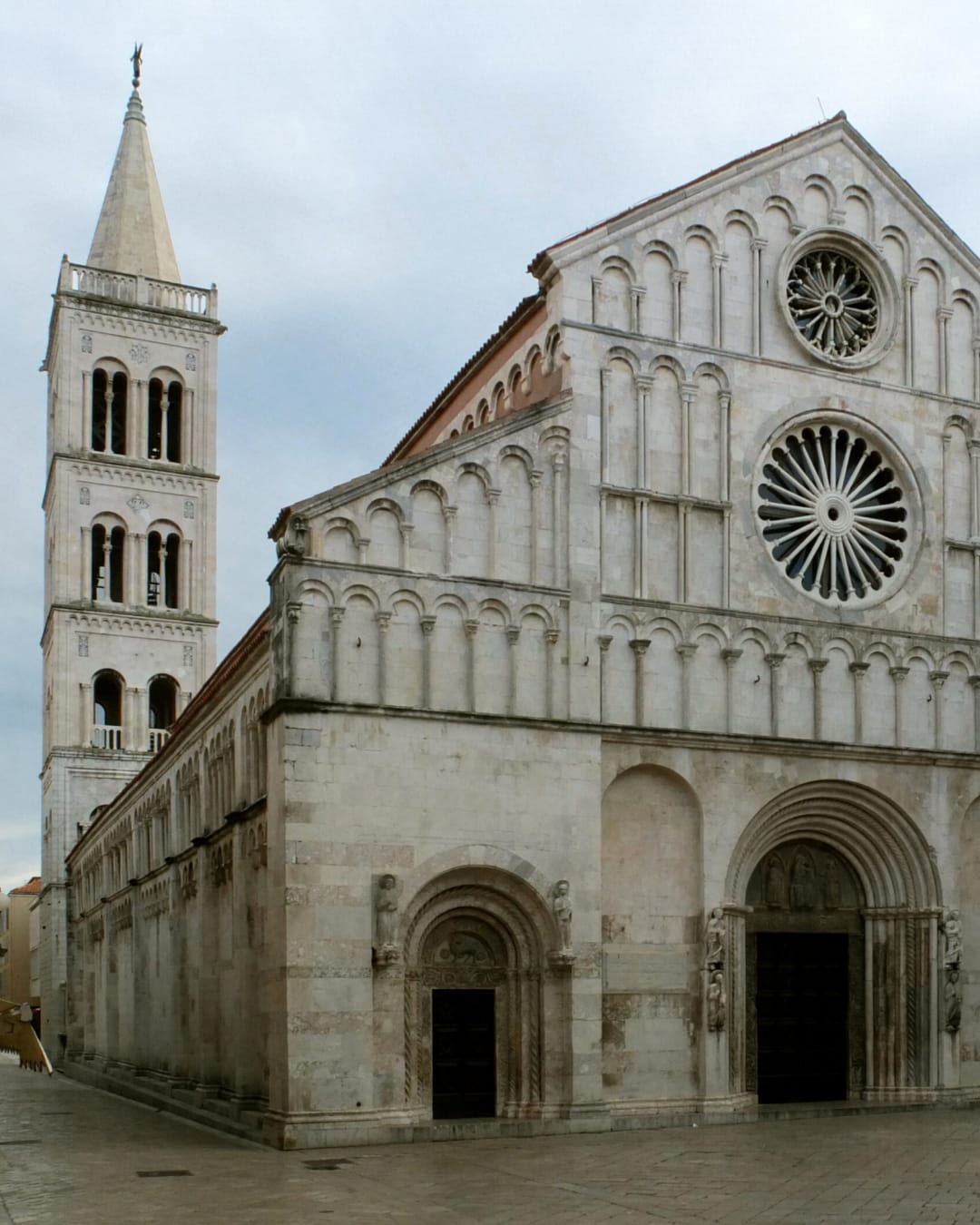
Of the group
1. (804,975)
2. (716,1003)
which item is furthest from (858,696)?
(716,1003)

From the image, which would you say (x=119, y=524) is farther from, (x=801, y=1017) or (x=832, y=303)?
(x=801, y=1017)

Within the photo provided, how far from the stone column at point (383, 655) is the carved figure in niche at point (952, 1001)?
1080 centimetres

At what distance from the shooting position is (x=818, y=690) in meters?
26.8

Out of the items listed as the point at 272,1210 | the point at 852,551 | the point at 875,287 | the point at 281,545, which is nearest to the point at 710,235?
the point at 875,287

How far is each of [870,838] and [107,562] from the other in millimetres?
36867

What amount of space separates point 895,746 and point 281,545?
11070 millimetres

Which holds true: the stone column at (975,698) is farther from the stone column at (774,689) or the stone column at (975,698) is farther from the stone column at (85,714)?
the stone column at (85,714)

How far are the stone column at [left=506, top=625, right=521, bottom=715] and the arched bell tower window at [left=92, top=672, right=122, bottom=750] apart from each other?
112ft

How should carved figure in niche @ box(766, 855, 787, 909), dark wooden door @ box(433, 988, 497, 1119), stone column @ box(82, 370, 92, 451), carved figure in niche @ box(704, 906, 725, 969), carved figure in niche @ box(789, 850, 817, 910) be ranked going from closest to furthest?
dark wooden door @ box(433, 988, 497, 1119) → carved figure in niche @ box(704, 906, 725, 969) → carved figure in niche @ box(766, 855, 787, 909) → carved figure in niche @ box(789, 850, 817, 910) → stone column @ box(82, 370, 92, 451)

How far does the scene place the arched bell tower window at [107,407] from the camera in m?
58.6

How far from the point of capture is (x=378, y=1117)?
2222 cm

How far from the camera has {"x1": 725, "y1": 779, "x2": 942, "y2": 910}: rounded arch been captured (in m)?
26.7

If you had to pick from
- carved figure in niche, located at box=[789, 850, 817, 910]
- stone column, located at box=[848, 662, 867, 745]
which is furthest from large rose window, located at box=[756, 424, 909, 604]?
carved figure in niche, located at box=[789, 850, 817, 910]

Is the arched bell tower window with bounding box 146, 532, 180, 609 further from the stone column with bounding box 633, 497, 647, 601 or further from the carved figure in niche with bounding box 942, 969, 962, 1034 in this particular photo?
the carved figure in niche with bounding box 942, 969, 962, 1034
